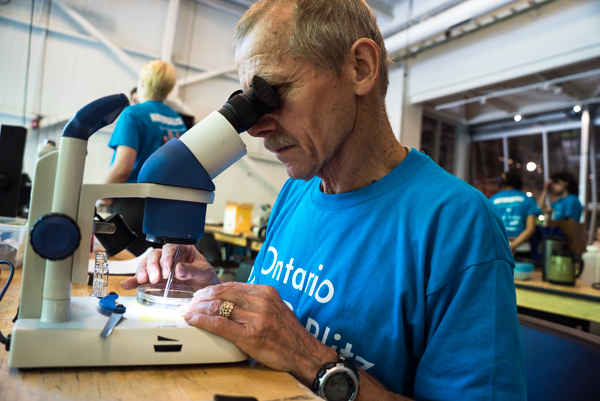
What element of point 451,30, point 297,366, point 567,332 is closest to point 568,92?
point 451,30

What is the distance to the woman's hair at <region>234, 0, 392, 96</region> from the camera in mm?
769

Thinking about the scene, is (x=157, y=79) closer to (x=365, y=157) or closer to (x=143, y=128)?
(x=143, y=128)

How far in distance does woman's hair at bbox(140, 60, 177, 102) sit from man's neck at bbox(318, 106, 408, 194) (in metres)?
1.73

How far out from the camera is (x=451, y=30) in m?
5.13

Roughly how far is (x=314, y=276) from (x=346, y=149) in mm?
275

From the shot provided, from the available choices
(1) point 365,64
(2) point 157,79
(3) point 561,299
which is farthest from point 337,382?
(2) point 157,79

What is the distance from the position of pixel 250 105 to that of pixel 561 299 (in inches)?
82.7

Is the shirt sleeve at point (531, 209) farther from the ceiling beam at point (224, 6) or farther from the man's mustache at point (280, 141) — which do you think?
the ceiling beam at point (224, 6)

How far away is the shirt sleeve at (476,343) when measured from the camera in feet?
2.04

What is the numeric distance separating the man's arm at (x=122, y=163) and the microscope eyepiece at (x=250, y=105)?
157 cm

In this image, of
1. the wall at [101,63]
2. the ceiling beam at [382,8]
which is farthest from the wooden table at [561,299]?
the ceiling beam at [382,8]

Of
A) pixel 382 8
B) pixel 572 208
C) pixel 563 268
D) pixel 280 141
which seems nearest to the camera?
pixel 280 141

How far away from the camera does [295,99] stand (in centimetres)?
77

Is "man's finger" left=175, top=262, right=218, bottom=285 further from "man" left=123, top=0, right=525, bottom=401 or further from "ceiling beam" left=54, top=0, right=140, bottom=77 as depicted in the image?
"ceiling beam" left=54, top=0, right=140, bottom=77
